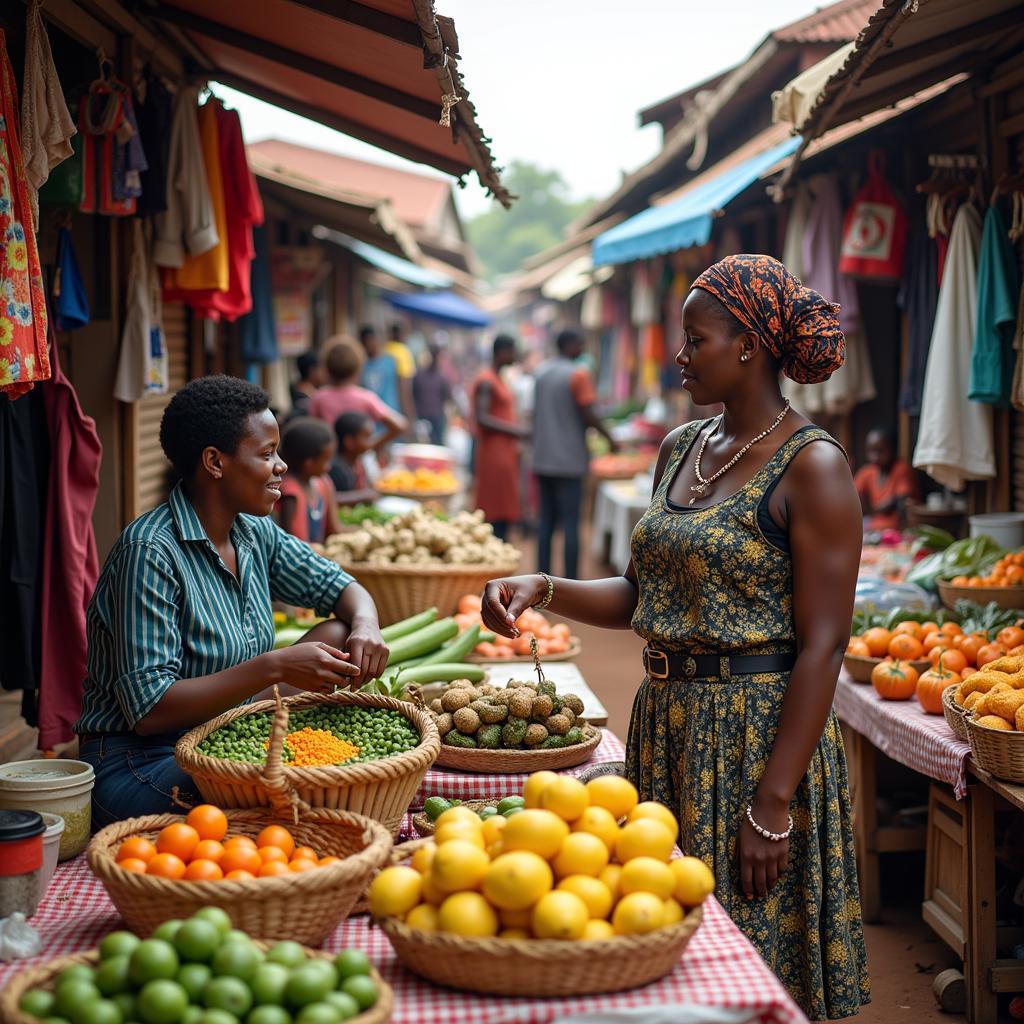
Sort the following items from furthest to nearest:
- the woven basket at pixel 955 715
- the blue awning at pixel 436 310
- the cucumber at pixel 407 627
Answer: the blue awning at pixel 436 310 < the cucumber at pixel 407 627 < the woven basket at pixel 955 715

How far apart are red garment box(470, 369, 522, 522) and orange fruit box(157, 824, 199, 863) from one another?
905cm

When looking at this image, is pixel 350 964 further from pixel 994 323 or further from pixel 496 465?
pixel 496 465

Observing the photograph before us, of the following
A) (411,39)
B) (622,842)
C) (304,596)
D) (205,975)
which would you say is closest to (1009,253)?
(411,39)

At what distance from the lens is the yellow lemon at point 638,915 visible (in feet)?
6.86

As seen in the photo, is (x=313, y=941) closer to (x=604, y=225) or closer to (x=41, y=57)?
(x=41, y=57)

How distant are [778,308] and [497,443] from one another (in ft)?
28.5

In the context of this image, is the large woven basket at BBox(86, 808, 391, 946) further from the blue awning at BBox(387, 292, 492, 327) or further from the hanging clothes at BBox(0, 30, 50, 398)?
the blue awning at BBox(387, 292, 492, 327)

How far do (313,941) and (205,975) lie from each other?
1.17 feet

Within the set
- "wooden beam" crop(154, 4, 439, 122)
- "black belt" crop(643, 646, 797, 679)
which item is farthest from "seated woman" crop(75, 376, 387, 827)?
"wooden beam" crop(154, 4, 439, 122)

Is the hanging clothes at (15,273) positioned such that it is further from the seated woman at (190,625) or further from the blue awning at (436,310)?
the blue awning at (436,310)

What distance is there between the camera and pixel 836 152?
316 inches

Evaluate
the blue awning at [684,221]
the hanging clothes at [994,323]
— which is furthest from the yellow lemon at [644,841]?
the blue awning at [684,221]

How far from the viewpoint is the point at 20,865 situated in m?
2.42

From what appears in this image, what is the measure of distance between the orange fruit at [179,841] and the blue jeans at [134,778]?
0.52 meters
